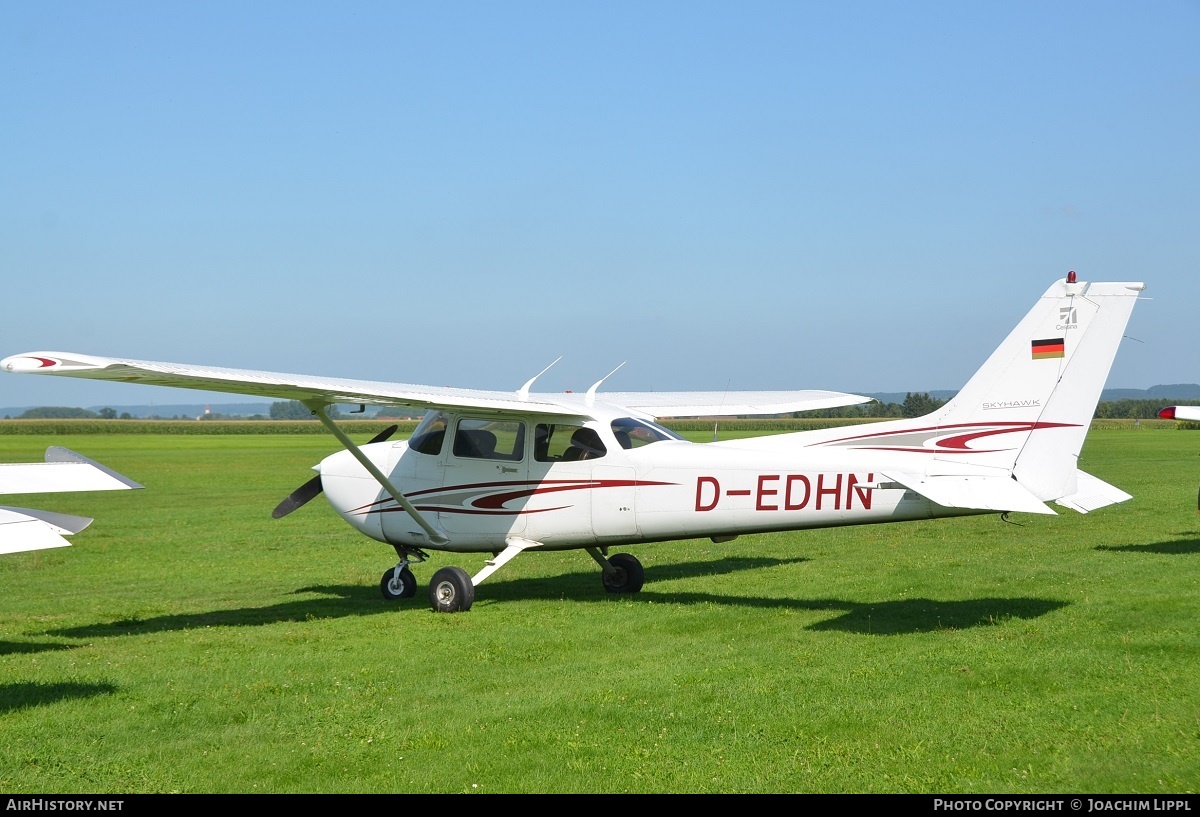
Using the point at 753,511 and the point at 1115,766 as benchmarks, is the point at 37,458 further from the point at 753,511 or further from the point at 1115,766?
the point at 1115,766

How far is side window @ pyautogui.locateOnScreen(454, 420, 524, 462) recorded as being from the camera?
38.9 ft

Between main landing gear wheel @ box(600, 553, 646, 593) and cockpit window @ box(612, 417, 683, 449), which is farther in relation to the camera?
main landing gear wheel @ box(600, 553, 646, 593)

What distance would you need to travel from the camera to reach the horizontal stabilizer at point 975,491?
8703 mm

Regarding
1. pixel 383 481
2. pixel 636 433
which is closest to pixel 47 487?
pixel 383 481

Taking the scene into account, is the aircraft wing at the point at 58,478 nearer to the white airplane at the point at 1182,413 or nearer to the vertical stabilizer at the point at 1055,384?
the vertical stabilizer at the point at 1055,384

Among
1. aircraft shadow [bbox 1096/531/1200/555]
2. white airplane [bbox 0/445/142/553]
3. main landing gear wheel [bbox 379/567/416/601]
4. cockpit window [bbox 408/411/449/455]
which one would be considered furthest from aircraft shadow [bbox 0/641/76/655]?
aircraft shadow [bbox 1096/531/1200/555]

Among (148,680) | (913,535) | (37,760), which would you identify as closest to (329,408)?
(148,680)

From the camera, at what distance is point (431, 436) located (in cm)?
1225

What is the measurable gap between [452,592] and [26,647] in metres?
3.71

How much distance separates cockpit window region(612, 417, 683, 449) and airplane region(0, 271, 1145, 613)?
20mm

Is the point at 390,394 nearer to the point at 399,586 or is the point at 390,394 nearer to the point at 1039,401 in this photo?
the point at 399,586

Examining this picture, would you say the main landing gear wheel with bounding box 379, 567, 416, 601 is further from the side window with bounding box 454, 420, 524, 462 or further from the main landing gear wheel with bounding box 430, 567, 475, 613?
the side window with bounding box 454, 420, 524, 462

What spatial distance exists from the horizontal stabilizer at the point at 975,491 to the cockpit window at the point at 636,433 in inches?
107
